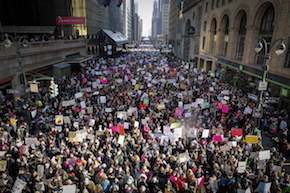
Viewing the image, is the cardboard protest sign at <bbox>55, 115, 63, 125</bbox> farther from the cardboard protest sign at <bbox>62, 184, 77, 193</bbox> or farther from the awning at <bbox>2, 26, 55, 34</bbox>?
the awning at <bbox>2, 26, 55, 34</bbox>

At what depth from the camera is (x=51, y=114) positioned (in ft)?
57.3

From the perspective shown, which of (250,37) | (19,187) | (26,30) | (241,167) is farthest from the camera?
(26,30)

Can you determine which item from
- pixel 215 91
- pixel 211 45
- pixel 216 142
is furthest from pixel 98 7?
pixel 216 142

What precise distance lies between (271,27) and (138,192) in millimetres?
21273

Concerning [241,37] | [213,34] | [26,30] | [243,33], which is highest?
[213,34]

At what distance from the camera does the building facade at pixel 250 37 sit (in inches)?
719

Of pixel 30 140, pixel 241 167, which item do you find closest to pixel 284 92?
pixel 241 167

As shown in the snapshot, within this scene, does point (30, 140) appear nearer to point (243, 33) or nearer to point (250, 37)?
point (250, 37)

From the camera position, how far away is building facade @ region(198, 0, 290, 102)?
59.9 feet

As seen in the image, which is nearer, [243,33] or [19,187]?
[19,187]

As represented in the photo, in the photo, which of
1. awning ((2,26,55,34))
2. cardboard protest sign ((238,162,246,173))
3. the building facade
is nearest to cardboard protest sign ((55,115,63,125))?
cardboard protest sign ((238,162,246,173))

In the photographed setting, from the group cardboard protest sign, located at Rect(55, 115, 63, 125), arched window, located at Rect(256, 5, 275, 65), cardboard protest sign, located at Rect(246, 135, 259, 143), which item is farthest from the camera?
arched window, located at Rect(256, 5, 275, 65)

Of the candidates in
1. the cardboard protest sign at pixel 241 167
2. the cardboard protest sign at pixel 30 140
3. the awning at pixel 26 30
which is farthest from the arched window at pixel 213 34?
the cardboard protest sign at pixel 30 140

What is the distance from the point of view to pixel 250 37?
78.6ft
